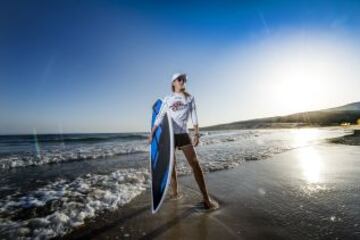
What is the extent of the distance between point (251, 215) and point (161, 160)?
154 cm

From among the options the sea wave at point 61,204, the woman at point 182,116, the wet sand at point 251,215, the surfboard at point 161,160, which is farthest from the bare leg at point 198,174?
the sea wave at point 61,204

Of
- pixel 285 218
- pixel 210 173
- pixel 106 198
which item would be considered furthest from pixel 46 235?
pixel 210 173

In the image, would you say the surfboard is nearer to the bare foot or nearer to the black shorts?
the black shorts

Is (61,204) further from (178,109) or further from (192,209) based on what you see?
(178,109)

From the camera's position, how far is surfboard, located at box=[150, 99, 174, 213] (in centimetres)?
324

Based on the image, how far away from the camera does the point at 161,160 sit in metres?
3.66

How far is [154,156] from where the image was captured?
3.92 meters

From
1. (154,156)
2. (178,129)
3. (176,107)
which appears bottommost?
(154,156)

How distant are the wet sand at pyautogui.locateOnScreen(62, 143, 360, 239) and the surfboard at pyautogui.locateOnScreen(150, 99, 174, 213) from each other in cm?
29

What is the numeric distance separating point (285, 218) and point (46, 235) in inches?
119

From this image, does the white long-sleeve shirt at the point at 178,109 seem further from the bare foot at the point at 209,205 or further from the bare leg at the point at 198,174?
the bare foot at the point at 209,205

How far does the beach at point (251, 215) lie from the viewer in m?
2.64

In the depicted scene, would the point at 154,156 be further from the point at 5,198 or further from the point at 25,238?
the point at 5,198

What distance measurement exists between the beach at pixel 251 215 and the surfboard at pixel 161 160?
0.96 ft
